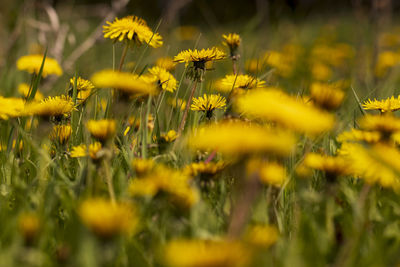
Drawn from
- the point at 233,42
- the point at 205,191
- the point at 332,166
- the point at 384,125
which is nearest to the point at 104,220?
the point at 205,191

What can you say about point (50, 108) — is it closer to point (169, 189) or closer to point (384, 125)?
point (169, 189)

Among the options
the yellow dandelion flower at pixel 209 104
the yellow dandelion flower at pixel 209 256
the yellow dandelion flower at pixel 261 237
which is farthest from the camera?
the yellow dandelion flower at pixel 209 104

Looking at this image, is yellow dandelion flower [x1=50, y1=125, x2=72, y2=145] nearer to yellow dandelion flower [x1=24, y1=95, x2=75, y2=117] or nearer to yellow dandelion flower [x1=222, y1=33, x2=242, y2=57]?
yellow dandelion flower [x1=24, y1=95, x2=75, y2=117]

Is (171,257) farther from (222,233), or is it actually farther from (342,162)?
(342,162)

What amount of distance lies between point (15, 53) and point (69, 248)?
1.94 metres

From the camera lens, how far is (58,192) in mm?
623

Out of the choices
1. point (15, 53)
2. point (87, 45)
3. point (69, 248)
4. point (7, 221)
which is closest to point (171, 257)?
point (69, 248)

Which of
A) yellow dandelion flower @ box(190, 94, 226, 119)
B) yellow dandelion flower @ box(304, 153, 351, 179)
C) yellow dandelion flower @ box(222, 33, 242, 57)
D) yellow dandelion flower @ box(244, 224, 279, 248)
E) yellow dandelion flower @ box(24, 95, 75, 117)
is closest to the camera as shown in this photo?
yellow dandelion flower @ box(244, 224, 279, 248)

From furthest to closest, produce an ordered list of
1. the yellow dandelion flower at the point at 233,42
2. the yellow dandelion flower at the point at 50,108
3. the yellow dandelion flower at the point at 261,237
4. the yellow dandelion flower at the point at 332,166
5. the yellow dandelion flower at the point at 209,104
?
1. the yellow dandelion flower at the point at 233,42
2. the yellow dandelion flower at the point at 209,104
3. the yellow dandelion flower at the point at 50,108
4. the yellow dandelion flower at the point at 332,166
5. the yellow dandelion flower at the point at 261,237

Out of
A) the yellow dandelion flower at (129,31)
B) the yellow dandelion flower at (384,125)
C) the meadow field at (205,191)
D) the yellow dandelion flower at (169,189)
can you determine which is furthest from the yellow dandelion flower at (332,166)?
the yellow dandelion flower at (129,31)

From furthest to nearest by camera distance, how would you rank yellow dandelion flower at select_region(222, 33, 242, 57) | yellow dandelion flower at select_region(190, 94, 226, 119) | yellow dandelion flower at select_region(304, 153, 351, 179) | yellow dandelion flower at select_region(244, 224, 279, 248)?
yellow dandelion flower at select_region(222, 33, 242, 57) → yellow dandelion flower at select_region(190, 94, 226, 119) → yellow dandelion flower at select_region(304, 153, 351, 179) → yellow dandelion flower at select_region(244, 224, 279, 248)

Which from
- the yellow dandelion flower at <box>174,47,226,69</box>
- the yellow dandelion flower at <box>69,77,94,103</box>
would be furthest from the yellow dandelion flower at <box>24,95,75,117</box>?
the yellow dandelion flower at <box>174,47,226,69</box>

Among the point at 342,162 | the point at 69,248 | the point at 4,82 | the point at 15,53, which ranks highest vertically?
the point at 15,53

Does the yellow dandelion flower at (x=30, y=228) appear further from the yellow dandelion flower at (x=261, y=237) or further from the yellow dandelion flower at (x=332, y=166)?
the yellow dandelion flower at (x=332, y=166)
